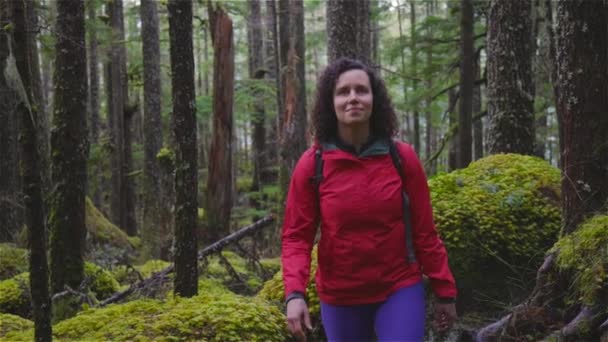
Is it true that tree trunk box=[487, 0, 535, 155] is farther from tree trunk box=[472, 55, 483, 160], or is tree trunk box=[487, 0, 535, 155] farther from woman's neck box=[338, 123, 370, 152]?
tree trunk box=[472, 55, 483, 160]

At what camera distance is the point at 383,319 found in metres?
3.13

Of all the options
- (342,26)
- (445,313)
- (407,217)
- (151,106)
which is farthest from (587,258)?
(151,106)

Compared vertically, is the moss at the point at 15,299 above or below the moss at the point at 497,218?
below

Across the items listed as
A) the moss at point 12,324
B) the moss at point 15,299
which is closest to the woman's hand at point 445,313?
the moss at point 12,324

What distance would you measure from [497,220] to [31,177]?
5.01 metres

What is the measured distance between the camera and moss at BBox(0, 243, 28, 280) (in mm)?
10336

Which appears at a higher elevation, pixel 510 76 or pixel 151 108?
pixel 510 76

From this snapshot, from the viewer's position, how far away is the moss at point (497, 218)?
6.50 metres

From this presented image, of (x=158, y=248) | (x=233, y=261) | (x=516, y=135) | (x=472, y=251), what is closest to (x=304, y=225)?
(x=472, y=251)

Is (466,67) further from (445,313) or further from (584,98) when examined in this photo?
(445,313)

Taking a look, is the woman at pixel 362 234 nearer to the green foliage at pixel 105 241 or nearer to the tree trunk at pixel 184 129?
the tree trunk at pixel 184 129

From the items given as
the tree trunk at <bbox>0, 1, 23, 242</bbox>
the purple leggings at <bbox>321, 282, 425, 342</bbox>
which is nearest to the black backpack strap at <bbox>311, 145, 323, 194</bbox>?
the purple leggings at <bbox>321, 282, 425, 342</bbox>

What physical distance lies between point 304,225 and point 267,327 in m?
2.01

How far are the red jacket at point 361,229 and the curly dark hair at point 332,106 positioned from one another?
8.0 inches
